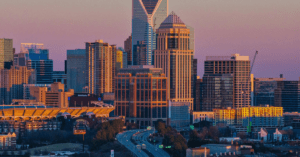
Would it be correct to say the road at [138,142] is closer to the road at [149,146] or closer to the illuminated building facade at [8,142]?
the road at [149,146]

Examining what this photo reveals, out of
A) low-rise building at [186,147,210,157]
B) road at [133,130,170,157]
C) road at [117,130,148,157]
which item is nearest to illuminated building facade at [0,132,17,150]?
road at [117,130,148,157]

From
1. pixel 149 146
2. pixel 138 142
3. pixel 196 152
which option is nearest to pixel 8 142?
pixel 138 142

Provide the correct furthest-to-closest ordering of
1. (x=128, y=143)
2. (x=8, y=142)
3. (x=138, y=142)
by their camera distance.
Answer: (x=8, y=142) < (x=138, y=142) < (x=128, y=143)

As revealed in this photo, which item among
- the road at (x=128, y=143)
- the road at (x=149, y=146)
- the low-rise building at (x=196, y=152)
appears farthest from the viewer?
the road at (x=128, y=143)

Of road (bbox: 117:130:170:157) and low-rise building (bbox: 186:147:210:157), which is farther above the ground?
low-rise building (bbox: 186:147:210:157)

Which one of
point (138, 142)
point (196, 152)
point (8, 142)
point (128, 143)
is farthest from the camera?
point (8, 142)

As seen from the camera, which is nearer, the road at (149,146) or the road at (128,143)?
the road at (149,146)

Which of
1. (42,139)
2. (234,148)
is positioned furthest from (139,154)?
(42,139)

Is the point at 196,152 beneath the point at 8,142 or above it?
above

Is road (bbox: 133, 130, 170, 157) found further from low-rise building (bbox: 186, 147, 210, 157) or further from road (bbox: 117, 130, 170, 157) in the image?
low-rise building (bbox: 186, 147, 210, 157)

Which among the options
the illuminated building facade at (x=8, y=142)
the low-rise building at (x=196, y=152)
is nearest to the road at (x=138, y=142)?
the low-rise building at (x=196, y=152)

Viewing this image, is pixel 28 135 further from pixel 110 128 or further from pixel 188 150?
pixel 188 150

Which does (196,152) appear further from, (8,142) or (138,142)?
(8,142)
